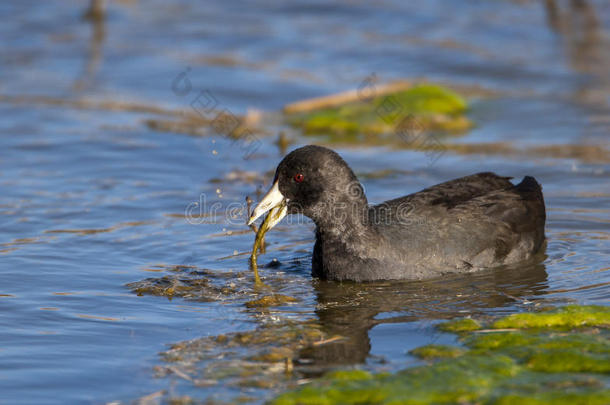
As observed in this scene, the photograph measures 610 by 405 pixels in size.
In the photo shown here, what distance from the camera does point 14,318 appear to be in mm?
5723

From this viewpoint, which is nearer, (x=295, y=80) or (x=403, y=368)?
(x=403, y=368)

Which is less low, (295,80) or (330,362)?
(295,80)

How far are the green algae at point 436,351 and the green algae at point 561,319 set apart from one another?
18.9 inches

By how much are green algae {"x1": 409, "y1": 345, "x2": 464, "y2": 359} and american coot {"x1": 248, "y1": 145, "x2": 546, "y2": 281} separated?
1399 mm

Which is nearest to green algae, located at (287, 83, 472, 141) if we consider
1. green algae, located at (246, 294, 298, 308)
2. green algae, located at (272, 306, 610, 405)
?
green algae, located at (246, 294, 298, 308)

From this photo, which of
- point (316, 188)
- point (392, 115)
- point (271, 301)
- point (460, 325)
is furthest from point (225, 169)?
point (460, 325)

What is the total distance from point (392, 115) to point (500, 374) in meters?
6.77

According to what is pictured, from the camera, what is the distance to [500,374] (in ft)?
15.5

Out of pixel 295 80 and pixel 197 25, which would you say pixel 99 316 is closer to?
pixel 295 80

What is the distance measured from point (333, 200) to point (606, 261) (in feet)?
6.89

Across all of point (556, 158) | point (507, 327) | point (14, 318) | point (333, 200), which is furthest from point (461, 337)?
point (556, 158)

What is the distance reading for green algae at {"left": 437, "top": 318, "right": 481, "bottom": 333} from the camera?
17.9 ft

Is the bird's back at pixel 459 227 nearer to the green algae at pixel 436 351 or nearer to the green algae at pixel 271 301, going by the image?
the green algae at pixel 271 301

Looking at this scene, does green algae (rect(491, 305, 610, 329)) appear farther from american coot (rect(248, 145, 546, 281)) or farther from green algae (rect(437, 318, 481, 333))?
american coot (rect(248, 145, 546, 281))
